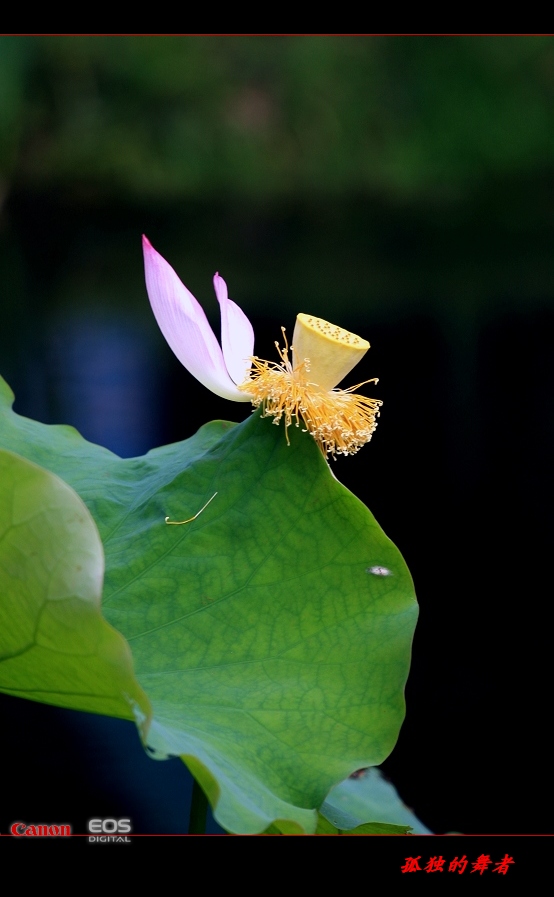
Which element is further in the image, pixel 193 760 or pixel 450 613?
pixel 450 613

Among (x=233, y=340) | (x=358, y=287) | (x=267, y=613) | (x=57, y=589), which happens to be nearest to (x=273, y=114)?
(x=358, y=287)

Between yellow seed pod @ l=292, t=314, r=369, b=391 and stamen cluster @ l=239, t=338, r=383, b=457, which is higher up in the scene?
yellow seed pod @ l=292, t=314, r=369, b=391

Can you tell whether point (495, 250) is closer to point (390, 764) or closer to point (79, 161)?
point (79, 161)

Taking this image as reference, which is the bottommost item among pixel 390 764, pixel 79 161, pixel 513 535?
pixel 390 764

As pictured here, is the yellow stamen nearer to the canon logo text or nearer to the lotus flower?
the lotus flower

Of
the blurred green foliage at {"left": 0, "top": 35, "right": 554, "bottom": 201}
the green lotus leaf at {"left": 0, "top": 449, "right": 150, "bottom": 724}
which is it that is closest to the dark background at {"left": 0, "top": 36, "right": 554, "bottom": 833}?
the blurred green foliage at {"left": 0, "top": 35, "right": 554, "bottom": 201}

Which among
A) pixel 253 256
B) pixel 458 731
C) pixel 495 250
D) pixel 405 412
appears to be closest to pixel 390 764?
pixel 458 731
